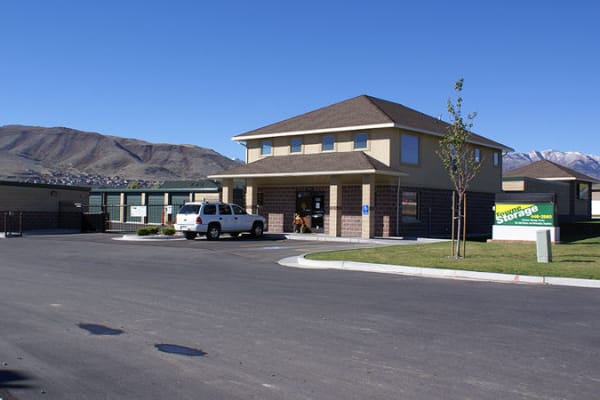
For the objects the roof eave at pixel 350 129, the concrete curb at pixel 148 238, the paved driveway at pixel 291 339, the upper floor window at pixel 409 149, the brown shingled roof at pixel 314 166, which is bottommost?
the paved driveway at pixel 291 339

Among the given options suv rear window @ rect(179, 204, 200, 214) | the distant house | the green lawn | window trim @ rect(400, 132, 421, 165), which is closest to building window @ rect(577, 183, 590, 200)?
the distant house

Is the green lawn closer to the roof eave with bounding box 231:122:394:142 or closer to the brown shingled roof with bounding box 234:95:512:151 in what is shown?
the roof eave with bounding box 231:122:394:142

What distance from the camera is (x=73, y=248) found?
2369 cm

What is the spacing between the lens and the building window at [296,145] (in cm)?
3421

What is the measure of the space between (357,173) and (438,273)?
1285cm

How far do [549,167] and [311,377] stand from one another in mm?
52812

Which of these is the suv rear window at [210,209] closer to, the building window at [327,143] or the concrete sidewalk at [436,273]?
the building window at [327,143]

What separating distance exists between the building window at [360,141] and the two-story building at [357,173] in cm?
5

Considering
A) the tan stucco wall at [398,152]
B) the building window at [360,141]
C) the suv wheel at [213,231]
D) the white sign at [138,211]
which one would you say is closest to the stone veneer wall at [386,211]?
the tan stucco wall at [398,152]

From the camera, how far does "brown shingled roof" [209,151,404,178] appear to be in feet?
93.7

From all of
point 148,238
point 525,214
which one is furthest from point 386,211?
point 148,238

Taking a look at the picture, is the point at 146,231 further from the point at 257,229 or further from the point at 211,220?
the point at 257,229

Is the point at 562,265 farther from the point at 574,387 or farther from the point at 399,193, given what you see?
the point at 399,193

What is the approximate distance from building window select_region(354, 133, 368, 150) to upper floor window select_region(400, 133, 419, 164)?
1853 millimetres
